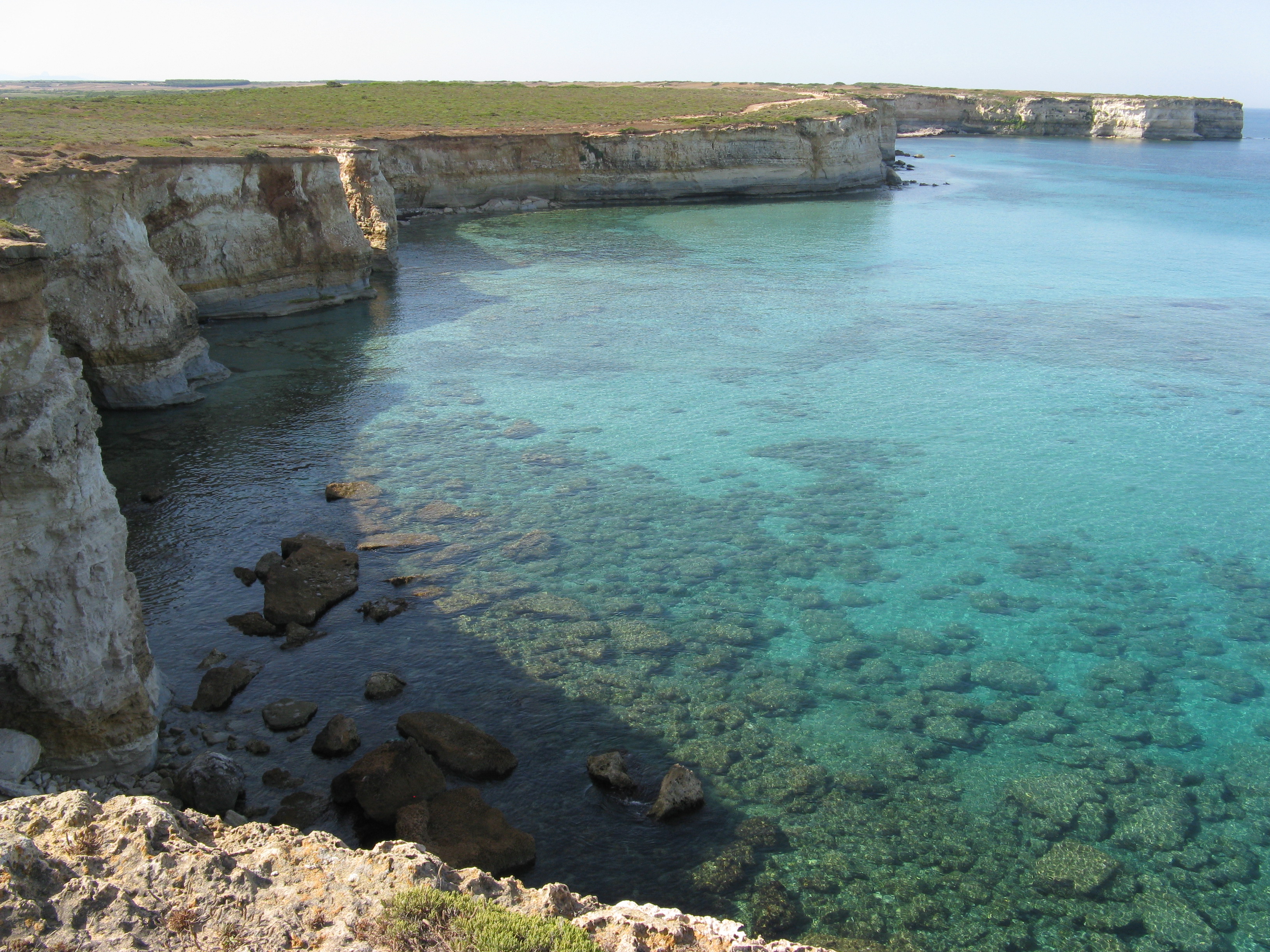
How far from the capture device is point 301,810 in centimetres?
1180

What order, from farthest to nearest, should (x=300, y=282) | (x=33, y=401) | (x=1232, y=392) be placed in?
(x=300, y=282)
(x=1232, y=392)
(x=33, y=401)

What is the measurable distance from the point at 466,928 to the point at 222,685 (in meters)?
8.52

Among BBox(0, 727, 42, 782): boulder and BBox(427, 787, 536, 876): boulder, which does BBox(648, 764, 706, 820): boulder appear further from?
BBox(0, 727, 42, 782): boulder

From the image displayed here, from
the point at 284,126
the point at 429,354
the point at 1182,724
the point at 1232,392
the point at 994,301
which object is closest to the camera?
the point at 1182,724

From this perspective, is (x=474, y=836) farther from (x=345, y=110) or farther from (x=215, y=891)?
(x=345, y=110)

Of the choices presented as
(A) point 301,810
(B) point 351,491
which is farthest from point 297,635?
(B) point 351,491

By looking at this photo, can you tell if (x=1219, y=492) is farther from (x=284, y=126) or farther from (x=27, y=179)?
(x=284, y=126)

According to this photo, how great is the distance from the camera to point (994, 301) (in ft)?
132

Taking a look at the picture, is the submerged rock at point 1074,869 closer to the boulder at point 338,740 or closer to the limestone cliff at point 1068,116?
the boulder at point 338,740

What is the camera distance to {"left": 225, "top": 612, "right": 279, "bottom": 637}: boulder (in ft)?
52.1

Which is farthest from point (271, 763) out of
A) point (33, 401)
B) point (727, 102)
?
point (727, 102)

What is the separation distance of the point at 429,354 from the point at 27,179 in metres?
12.9

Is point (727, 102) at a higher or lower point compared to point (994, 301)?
higher

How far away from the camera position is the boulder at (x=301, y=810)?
38.0ft
